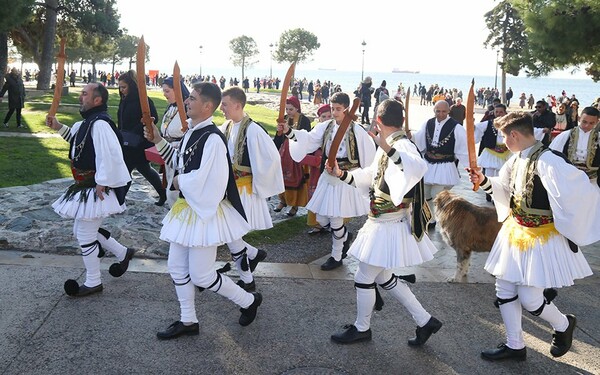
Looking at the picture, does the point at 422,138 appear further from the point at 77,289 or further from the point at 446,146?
the point at 77,289

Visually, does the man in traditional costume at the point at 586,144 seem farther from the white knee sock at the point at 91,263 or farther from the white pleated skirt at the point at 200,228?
the white knee sock at the point at 91,263

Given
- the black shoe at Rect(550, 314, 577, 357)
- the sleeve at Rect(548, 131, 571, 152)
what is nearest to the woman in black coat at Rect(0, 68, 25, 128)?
the sleeve at Rect(548, 131, 571, 152)

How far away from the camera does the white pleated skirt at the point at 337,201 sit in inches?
247

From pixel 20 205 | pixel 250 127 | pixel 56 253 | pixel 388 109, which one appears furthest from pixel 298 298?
pixel 20 205

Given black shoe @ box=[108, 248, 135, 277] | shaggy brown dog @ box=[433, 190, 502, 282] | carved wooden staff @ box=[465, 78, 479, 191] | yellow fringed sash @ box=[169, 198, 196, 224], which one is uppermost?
carved wooden staff @ box=[465, 78, 479, 191]

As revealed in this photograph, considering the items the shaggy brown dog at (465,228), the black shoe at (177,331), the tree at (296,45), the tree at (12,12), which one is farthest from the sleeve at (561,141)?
the tree at (296,45)

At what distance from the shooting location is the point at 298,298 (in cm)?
549

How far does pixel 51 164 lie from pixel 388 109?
889 centimetres

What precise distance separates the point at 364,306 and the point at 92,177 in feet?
9.08

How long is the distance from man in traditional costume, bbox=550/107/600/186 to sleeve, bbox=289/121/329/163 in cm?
354

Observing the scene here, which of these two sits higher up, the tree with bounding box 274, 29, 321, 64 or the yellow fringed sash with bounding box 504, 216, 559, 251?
the tree with bounding box 274, 29, 321, 64

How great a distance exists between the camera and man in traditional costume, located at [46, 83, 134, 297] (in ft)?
16.7

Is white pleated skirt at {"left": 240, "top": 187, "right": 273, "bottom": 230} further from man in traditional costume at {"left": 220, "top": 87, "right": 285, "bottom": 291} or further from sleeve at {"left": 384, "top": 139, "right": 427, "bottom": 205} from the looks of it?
sleeve at {"left": 384, "top": 139, "right": 427, "bottom": 205}

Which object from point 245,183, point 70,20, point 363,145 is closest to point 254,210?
point 245,183
